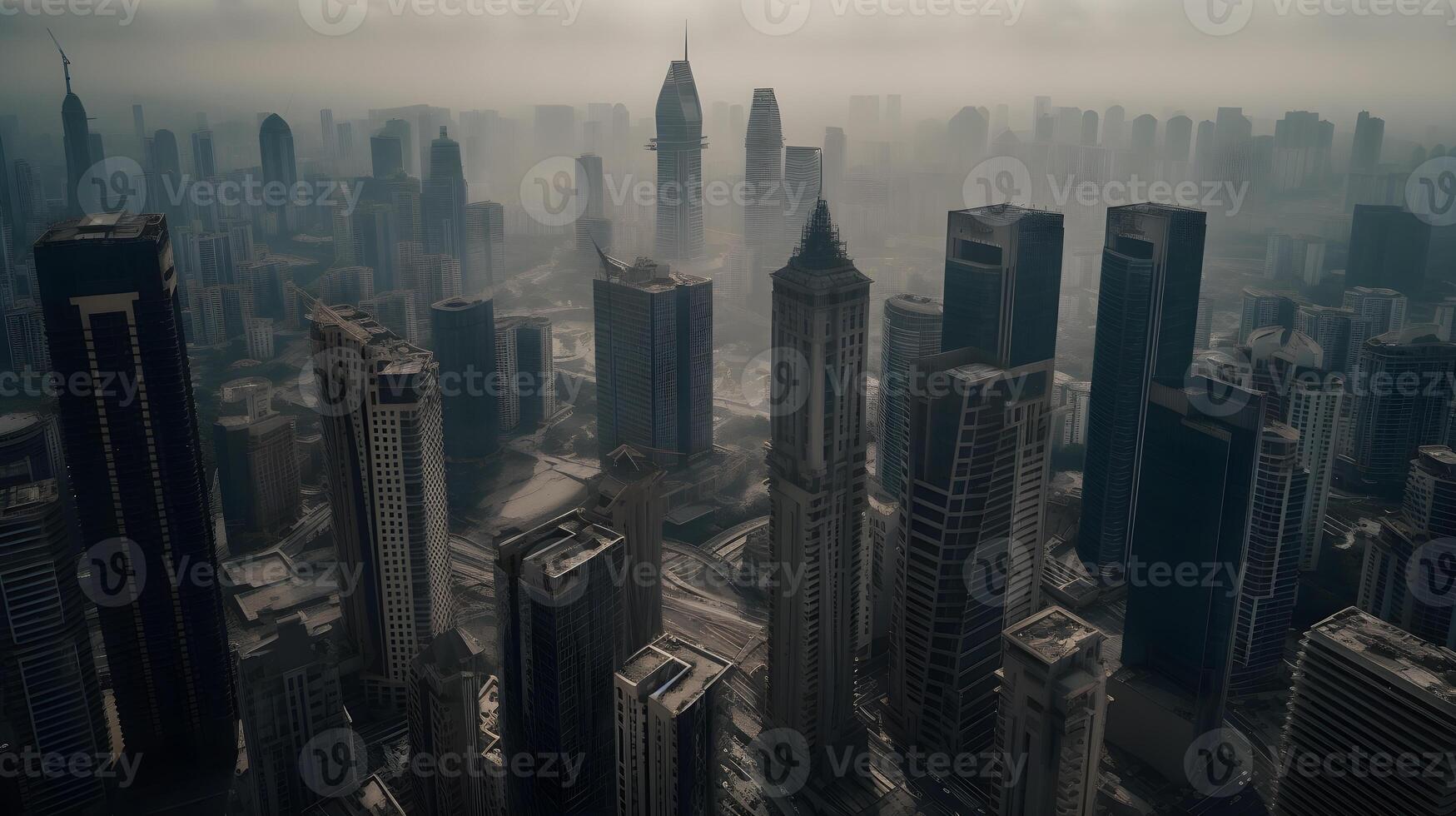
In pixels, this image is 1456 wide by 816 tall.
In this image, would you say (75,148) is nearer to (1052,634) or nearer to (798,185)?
(798,185)

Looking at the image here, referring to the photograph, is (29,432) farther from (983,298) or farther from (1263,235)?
(1263,235)

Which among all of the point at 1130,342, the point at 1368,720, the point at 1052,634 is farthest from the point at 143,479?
the point at 1130,342

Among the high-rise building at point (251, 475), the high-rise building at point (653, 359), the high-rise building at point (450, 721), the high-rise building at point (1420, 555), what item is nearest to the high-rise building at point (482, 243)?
the high-rise building at point (653, 359)

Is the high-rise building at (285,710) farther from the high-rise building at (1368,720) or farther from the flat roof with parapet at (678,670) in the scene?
the high-rise building at (1368,720)

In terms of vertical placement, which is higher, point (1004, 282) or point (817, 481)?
point (1004, 282)

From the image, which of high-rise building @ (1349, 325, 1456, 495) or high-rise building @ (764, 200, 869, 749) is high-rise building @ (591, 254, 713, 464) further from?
high-rise building @ (1349, 325, 1456, 495)

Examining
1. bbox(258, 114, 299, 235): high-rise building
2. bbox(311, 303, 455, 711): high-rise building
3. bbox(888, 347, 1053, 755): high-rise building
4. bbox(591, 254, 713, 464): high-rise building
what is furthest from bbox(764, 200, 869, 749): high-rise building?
bbox(258, 114, 299, 235): high-rise building
